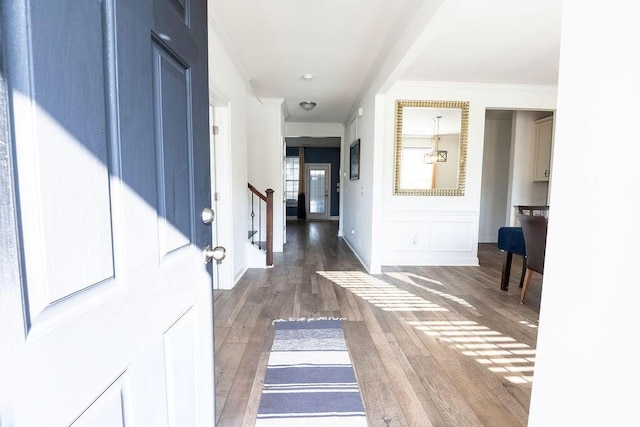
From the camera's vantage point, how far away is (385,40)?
8.89 ft

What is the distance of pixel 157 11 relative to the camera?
0.68 meters

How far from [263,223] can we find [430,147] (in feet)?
9.50

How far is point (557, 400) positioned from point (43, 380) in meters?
1.02

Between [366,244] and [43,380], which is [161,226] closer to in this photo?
[43,380]

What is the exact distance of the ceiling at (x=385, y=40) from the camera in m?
2.20

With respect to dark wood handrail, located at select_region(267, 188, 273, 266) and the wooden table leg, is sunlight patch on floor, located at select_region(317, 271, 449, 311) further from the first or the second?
the wooden table leg

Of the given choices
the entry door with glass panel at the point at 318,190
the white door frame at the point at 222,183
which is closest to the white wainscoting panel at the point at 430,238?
the white door frame at the point at 222,183

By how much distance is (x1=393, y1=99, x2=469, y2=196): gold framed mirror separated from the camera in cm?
396

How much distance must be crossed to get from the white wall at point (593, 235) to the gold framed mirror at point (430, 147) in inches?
134

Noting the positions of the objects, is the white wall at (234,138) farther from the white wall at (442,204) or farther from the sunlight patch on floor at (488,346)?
the sunlight patch on floor at (488,346)

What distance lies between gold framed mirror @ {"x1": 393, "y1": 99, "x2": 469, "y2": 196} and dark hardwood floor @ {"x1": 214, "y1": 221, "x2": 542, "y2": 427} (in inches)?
45.8

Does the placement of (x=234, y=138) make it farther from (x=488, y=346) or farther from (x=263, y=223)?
(x=488, y=346)

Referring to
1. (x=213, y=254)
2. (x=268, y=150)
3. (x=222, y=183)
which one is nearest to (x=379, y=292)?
(x=222, y=183)

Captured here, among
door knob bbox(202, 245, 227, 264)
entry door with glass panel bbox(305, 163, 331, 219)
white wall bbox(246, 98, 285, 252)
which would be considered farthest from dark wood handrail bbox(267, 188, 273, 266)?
entry door with glass panel bbox(305, 163, 331, 219)
